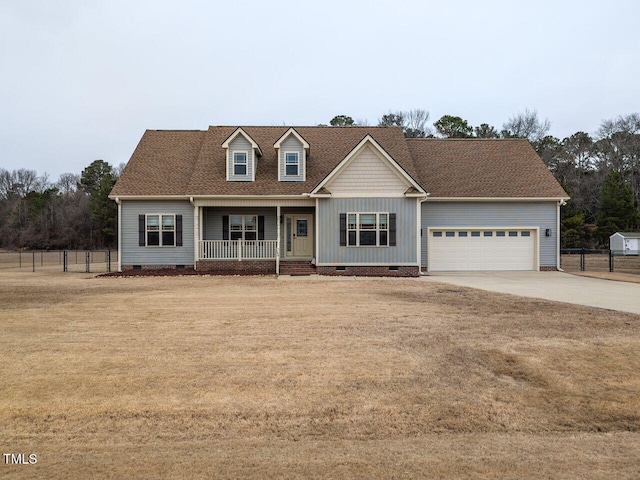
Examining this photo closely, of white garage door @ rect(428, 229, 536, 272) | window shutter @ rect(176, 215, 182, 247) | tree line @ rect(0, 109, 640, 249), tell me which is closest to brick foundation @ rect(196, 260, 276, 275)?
window shutter @ rect(176, 215, 182, 247)

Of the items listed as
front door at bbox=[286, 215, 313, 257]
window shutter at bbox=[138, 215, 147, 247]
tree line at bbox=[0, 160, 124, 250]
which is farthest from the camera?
tree line at bbox=[0, 160, 124, 250]

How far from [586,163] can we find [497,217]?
41.3 meters

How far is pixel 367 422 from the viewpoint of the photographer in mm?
3910

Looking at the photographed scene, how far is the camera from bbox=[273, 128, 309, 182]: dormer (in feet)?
64.7

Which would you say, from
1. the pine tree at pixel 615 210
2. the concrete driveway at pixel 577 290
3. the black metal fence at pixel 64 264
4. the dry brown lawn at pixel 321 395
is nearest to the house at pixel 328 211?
the concrete driveway at pixel 577 290

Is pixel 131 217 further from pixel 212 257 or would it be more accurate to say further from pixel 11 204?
pixel 11 204

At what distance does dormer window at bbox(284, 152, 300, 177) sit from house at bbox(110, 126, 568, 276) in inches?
1.9

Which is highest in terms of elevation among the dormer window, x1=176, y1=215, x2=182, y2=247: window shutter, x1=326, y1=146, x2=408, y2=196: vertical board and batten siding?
the dormer window

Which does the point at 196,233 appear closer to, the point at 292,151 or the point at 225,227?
the point at 225,227

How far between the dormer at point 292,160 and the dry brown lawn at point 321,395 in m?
11.9

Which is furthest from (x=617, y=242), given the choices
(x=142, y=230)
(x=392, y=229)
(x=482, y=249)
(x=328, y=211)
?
(x=142, y=230)

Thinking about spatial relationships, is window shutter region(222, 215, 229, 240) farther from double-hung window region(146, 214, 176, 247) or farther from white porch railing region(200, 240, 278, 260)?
double-hung window region(146, 214, 176, 247)

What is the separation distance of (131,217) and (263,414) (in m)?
17.7

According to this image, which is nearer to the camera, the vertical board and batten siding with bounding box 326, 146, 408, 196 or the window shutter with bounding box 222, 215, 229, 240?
the vertical board and batten siding with bounding box 326, 146, 408, 196
